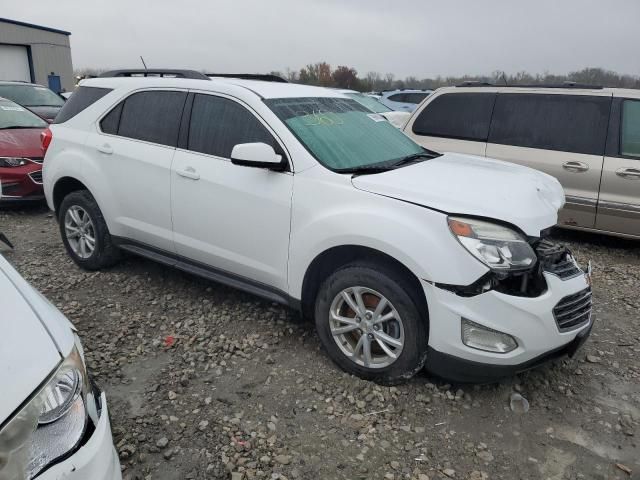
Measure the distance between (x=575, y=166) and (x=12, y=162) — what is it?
679 centimetres

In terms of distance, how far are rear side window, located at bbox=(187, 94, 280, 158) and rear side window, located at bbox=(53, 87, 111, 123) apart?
117 centimetres

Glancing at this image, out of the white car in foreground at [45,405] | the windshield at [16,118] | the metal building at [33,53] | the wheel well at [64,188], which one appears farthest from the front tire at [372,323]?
the metal building at [33,53]

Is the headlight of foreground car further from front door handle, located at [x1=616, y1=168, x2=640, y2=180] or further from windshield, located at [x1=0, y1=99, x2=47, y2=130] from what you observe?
windshield, located at [x1=0, y1=99, x2=47, y2=130]

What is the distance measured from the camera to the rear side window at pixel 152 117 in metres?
3.81

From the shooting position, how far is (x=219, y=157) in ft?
11.5

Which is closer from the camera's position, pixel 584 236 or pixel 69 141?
pixel 69 141

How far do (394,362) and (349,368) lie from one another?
328mm

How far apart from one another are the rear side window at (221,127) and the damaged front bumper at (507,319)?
1514 millimetres

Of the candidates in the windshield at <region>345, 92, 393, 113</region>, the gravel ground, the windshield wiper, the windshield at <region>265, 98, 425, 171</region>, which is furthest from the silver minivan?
the windshield at <region>265, 98, 425, 171</region>

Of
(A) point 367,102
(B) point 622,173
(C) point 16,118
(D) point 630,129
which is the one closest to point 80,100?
(A) point 367,102

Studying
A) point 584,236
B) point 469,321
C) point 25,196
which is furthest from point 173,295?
point 584,236

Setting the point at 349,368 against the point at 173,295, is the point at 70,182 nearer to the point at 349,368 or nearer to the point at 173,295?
the point at 173,295

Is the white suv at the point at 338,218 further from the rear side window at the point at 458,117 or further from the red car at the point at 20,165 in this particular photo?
the red car at the point at 20,165

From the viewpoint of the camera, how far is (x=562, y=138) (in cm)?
544
